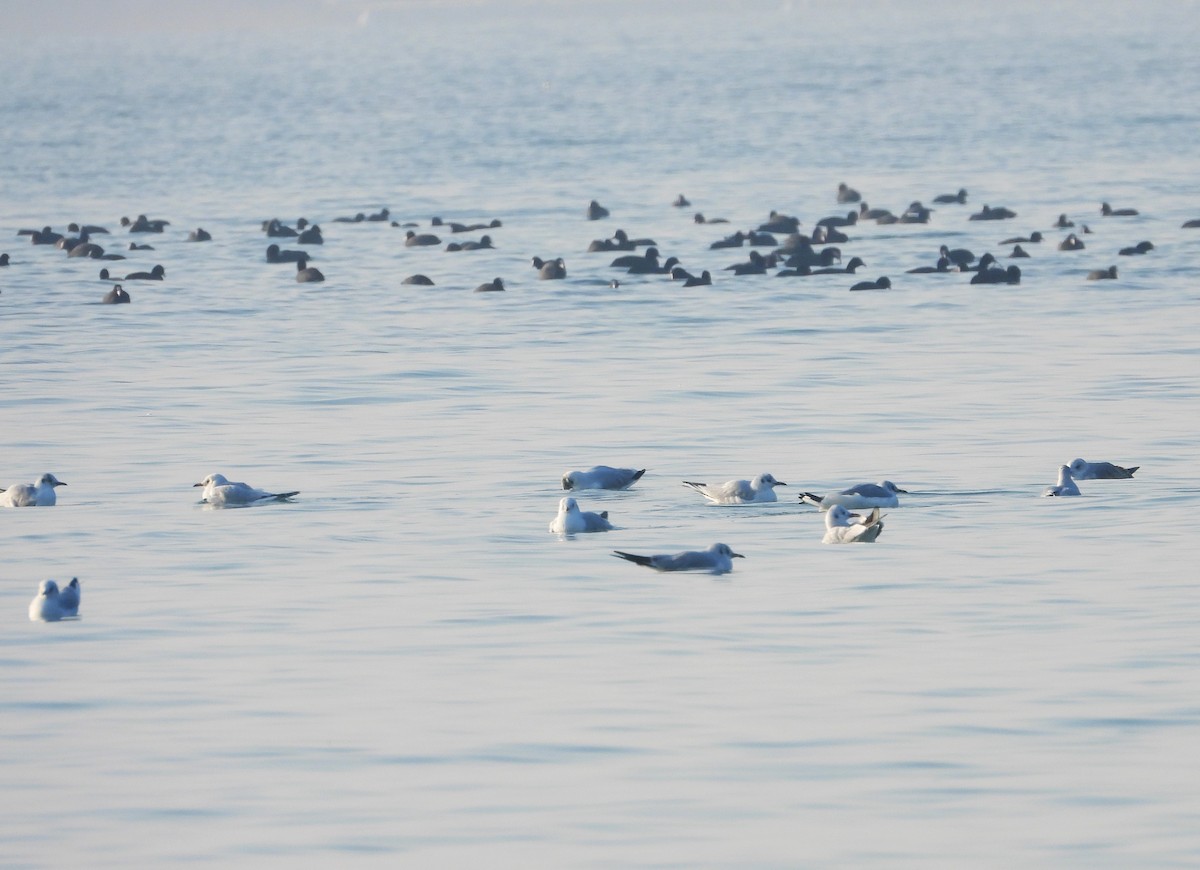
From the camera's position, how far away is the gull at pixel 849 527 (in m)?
18.1

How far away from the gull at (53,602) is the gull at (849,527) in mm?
5805

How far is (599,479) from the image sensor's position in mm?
20609

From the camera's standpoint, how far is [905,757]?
12742 mm

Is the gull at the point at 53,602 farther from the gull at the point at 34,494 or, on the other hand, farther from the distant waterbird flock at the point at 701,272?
the gull at the point at 34,494

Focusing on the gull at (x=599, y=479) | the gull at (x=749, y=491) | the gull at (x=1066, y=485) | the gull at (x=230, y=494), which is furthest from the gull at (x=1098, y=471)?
Answer: the gull at (x=230, y=494)

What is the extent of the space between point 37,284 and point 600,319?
11.9 meters

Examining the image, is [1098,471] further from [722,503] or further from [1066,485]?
[722,503]

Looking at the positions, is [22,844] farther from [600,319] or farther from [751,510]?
[600,319]

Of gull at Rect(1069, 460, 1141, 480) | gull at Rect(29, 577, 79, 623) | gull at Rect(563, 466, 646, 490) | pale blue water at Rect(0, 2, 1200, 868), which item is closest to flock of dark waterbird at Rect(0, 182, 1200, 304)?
pale blue water at Rect(0, 2, 1200, 868)

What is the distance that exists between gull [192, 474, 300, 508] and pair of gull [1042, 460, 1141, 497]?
6.51 metres

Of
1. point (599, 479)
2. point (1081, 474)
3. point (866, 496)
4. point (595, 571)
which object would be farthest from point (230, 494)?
point (1081, 474)

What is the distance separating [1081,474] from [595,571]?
5.05 metres

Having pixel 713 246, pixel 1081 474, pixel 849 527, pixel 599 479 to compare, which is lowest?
pixel 713 246

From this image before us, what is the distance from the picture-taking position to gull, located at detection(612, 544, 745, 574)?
17266 millimetres
